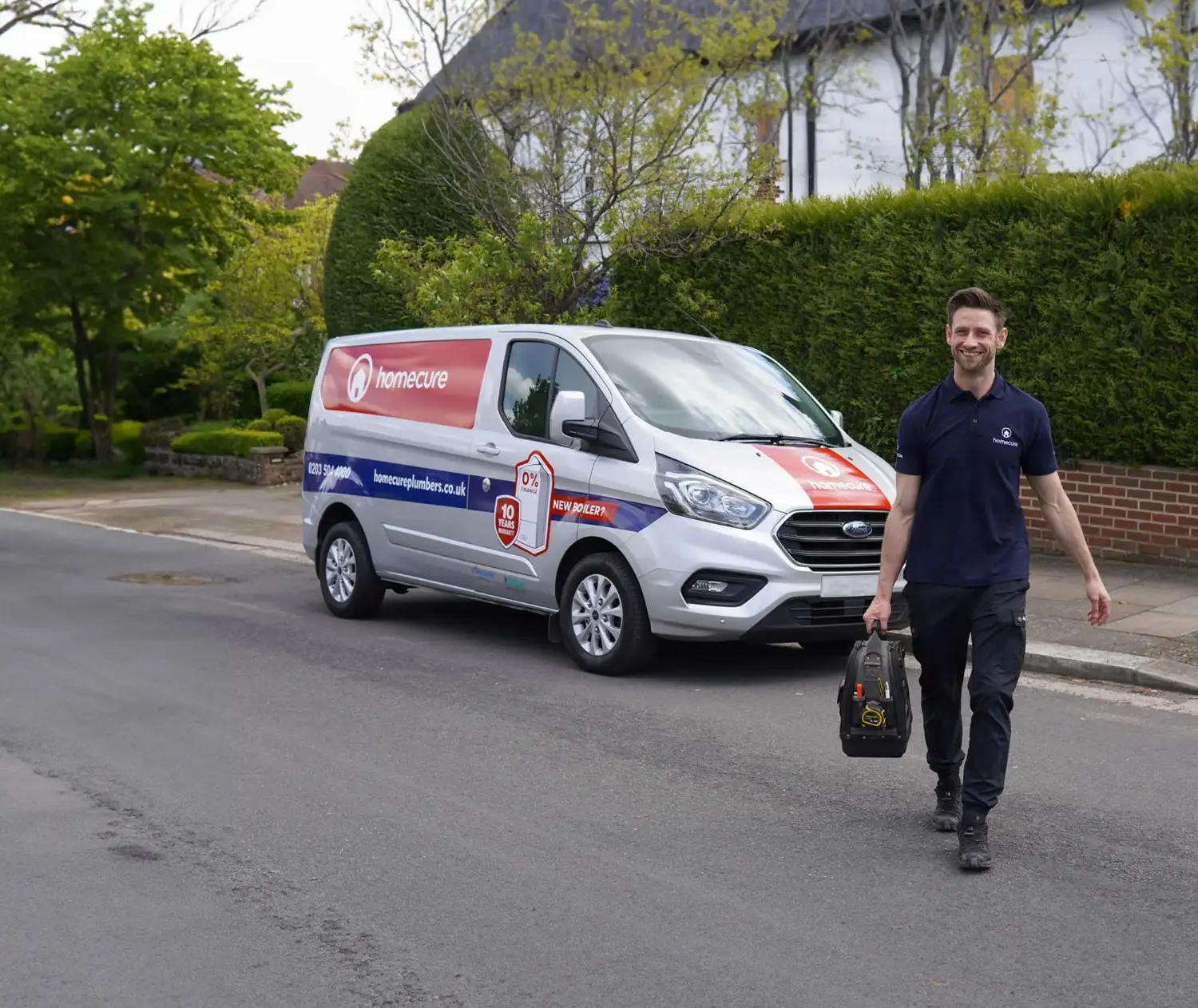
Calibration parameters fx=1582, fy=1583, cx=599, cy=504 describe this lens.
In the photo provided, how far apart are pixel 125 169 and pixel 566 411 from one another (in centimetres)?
1990

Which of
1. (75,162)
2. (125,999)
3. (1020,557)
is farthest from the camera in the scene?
(75,162)

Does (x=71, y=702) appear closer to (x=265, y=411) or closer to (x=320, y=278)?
(x=265, y=411)

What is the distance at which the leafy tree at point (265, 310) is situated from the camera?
29.2m

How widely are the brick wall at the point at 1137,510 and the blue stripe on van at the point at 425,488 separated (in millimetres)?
→ 5058

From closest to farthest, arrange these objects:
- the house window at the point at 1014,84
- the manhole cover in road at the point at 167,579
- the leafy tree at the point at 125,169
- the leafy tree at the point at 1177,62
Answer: the manhole cover in road at the point at 167,579, the leafy tree at the point at 1177,62, the house window at the point at 1014,84, the leafy tree at the point at 125,169

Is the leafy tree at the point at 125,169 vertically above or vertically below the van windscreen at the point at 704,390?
above

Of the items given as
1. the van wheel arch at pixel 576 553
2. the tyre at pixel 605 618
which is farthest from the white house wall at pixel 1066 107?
the tyre at pixel 605 618

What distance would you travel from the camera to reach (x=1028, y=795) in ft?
20.6

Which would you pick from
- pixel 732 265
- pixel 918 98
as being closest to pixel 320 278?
pixel 918 98

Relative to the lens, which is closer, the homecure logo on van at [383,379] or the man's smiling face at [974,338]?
the man's smiling face at [974,338]

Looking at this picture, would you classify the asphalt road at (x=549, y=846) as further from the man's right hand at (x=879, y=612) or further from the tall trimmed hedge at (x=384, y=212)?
the tall trimmed hedge at (x=384, y=212)

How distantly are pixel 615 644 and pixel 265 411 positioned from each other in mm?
19990

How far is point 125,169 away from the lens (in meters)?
26.6

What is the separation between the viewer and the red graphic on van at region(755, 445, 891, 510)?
28.6 ft
